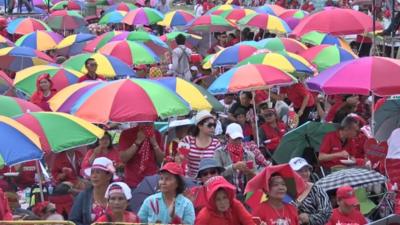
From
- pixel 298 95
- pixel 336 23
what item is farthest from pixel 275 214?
pixel 336 23

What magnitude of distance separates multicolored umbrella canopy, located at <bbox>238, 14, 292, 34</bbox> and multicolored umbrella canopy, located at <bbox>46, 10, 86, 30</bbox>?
5.32 metres

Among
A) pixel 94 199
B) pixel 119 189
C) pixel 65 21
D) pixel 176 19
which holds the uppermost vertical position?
pixel 119 189

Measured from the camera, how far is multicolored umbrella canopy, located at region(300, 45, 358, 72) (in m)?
16.2

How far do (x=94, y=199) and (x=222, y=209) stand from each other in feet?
5.04

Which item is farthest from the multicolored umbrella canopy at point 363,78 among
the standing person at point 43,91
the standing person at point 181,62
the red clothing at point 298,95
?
the standing person at point 181,62

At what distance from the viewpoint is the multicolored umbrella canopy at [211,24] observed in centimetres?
2361

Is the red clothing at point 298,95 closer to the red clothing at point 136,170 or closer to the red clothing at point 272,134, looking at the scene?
the red clothing at point 272,134

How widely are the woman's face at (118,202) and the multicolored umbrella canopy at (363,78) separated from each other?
160 inches

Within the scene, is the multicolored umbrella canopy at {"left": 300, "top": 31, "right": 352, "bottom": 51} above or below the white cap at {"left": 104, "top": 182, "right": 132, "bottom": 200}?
below

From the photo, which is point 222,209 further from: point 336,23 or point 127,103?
point 336,23

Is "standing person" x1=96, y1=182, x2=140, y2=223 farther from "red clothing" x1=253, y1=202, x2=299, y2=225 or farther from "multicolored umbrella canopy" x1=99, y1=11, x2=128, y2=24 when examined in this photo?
"multicolored umbrella canopy" x1=99, y1=11, x2=128, y2=24

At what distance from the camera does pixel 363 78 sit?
11.2 m

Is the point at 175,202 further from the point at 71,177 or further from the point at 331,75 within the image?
the point at 331,75

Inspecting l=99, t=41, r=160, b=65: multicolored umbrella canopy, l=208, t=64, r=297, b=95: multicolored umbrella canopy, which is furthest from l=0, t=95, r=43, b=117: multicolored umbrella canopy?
l=99, t=41, r=160, b=65: multicolored umbrella canopy
